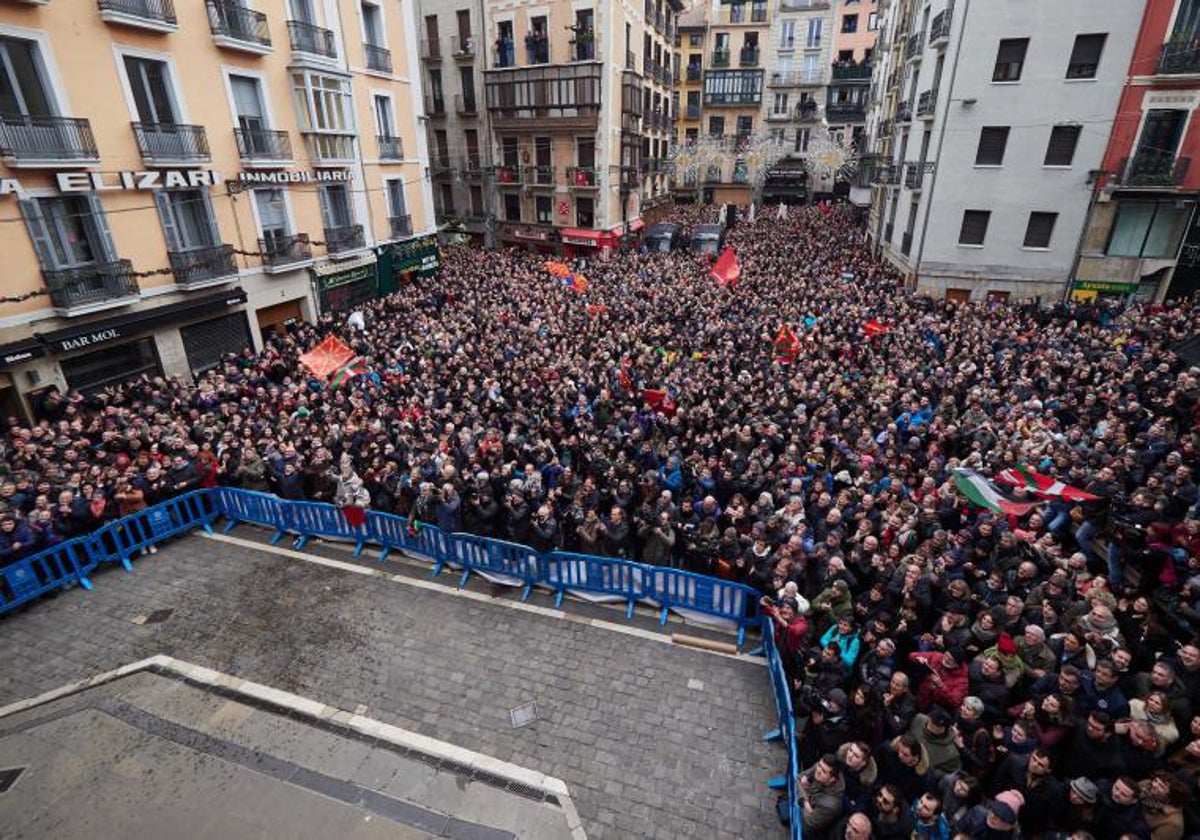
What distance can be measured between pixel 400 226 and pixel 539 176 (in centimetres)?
1211

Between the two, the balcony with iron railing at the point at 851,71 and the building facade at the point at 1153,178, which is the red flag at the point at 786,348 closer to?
the building facade at the point at 1153,178

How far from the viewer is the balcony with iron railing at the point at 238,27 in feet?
57.5

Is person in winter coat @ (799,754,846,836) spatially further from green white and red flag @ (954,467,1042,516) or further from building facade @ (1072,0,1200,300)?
building facade @ (1072,0,1200,300)

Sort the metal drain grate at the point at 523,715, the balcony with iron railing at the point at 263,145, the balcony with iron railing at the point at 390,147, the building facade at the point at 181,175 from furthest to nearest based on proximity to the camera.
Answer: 1. the balcony with iron railing at the point at 390,147
2. the balcony with iron railing at the point at 263,145
3. the building facade at the point at 181,175
4. the metal drain grate at the point at 523,715

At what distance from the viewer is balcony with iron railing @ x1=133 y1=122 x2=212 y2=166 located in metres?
16.1

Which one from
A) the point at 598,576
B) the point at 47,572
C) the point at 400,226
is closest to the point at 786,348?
the point at 598,576

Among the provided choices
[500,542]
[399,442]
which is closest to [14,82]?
[399,442]

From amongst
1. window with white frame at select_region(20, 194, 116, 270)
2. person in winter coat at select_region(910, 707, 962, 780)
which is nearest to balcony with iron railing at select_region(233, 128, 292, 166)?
window with white frame at select_region(20, 194, 116, 270)

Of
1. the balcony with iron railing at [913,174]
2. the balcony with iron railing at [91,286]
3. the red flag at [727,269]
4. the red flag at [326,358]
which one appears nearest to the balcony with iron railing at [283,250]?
the balcony with iron railing at [91,286]

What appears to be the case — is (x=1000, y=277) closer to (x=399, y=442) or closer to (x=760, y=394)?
(x=760, y=394)

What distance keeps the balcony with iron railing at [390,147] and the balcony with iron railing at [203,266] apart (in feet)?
27.5

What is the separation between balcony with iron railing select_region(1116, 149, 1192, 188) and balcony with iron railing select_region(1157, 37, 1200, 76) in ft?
7.93

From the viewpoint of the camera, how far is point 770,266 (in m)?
27.3

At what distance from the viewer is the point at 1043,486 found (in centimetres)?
872
